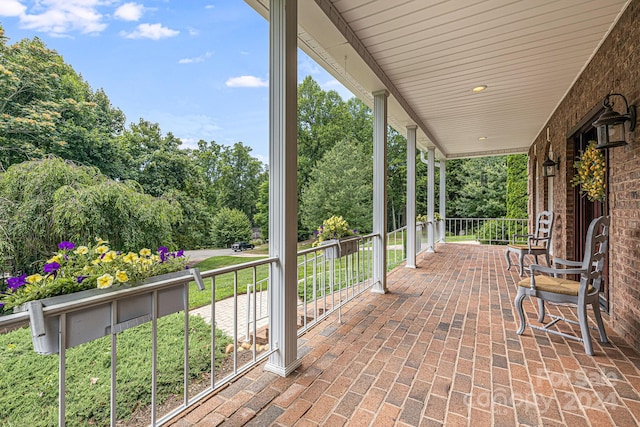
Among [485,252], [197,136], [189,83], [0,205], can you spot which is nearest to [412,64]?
[0,205]

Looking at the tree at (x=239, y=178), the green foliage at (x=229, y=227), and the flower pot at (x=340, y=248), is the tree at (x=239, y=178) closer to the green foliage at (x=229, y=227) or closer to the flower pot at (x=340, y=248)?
the green foliage at (x=229, y=227)

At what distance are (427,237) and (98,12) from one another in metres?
7.24

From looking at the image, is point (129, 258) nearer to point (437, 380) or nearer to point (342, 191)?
point (437, 380)

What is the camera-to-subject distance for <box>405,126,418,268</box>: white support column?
5025 millimetres

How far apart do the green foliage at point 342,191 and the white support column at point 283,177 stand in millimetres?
13399

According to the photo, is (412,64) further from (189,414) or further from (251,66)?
(251,66)

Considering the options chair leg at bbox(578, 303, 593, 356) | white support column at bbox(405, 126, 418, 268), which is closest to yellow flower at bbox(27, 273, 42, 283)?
chair leg at bbox(578, 303, 593, 356)

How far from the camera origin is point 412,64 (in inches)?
125

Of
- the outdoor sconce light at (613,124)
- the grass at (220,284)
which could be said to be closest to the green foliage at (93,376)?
the grass at (220,284)

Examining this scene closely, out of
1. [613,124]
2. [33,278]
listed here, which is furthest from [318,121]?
[33,278]

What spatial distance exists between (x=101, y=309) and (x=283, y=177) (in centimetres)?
114

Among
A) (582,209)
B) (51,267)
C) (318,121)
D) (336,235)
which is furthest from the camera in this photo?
(318,121)

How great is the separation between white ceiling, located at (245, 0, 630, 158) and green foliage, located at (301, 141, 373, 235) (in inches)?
427

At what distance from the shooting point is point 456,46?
2.79 meters
